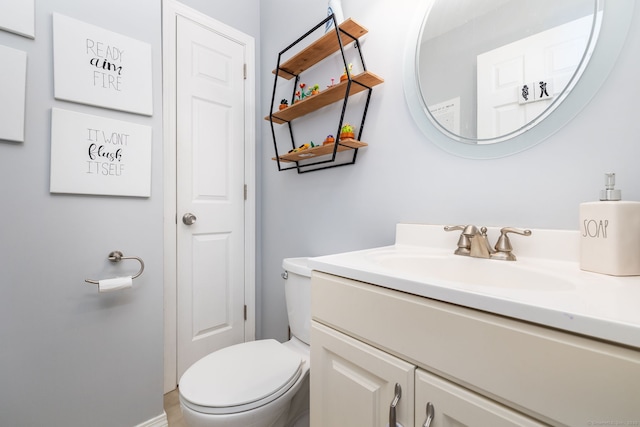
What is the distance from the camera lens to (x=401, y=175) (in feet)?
3.50

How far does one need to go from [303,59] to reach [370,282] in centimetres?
118

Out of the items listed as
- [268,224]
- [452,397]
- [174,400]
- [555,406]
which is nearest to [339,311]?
[452,397]

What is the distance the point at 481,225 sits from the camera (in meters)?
0.87

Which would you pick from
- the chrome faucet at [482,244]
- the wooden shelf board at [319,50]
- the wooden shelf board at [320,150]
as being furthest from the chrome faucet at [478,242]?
the wooden shelf board at [319,50]

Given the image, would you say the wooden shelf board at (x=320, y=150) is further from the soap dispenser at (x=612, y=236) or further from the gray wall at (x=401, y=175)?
the soap dispenser at (x=612, y=236)

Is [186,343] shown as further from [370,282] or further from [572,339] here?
[572,339]

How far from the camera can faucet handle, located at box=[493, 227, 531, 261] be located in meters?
0.75

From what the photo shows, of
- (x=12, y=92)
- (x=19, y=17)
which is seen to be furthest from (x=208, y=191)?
(x=19, y=17)

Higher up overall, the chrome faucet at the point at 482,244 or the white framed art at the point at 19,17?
the white framed art at the point at 19,17

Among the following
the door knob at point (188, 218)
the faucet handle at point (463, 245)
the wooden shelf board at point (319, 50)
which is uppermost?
the wooden shelf board at point (319, 50)

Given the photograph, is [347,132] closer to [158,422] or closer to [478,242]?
[478,242]

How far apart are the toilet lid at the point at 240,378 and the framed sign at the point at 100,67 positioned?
1100mm

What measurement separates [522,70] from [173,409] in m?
2.00

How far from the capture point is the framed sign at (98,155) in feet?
3.43
